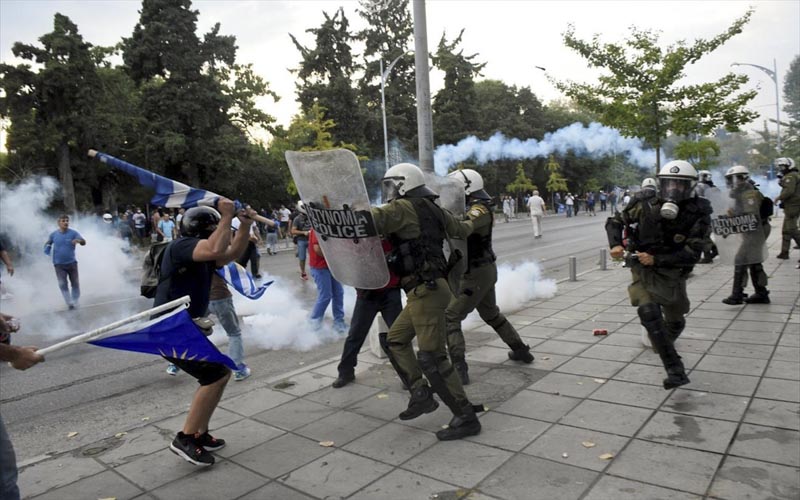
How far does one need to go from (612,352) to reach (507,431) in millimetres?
2299

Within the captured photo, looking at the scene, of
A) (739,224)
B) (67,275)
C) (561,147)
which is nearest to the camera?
(739,224)

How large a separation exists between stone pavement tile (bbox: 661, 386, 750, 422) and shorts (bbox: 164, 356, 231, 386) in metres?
3.20

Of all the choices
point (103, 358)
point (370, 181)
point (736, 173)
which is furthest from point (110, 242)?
point (370, 181)

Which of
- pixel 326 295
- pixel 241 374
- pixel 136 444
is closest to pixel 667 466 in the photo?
pixel 136 444

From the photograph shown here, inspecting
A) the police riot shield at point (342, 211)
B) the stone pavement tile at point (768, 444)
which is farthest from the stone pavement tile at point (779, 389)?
the police riot shield at point (342, 211)

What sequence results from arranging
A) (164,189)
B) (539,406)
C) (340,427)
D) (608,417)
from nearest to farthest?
(608,417)
(340,427)
(539,406)
(164,189)

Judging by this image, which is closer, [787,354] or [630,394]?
[630,394]

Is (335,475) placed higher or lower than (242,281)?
lower

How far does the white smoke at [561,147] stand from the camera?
933 inches

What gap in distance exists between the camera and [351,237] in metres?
4.02

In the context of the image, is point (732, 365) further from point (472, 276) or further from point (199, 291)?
point (199, 291)

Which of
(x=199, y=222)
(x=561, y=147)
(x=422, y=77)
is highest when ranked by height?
(x=561, y=147)

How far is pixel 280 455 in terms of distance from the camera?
12.7 ft

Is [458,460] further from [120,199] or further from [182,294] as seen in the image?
[120,199]
